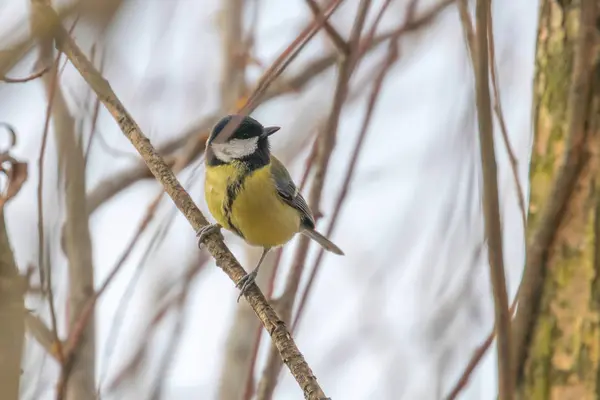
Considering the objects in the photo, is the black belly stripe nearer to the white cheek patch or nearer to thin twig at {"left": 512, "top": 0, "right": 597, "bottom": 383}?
the white cheek patch

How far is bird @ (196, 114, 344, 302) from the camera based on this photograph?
2.62 metres

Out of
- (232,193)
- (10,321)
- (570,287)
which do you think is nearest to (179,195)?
(10,321)

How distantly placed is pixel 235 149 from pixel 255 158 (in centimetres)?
8

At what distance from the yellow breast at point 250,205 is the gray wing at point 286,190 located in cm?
4

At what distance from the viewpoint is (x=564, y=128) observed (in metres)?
1.67

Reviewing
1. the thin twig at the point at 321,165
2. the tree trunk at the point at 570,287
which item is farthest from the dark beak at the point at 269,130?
the tree trunk at the point at 570,287

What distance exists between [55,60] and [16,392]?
0.65m

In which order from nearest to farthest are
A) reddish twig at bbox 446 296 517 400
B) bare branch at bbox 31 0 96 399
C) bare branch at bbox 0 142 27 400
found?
1. bare branch at bbox 0 142 27 400
2. reddish twig at bbox 446 296 517 400
3. bare branch at bbox 31 0 96 399

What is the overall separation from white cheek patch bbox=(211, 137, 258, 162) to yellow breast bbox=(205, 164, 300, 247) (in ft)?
0.14

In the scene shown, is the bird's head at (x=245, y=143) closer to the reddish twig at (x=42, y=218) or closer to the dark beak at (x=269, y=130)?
the dark beak at (x=269, y=130)

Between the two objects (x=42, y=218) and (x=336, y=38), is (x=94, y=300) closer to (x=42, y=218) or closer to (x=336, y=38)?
(x=42, y=218)

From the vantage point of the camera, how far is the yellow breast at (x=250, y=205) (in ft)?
8.59

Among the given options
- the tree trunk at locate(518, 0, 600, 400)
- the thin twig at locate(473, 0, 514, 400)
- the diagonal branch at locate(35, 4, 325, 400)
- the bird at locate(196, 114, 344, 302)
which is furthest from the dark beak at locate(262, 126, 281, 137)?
the thin twig at locate(473, 0, 514, 400)

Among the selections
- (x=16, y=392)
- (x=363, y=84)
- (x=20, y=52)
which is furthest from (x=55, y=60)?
(x=363, y=84)
